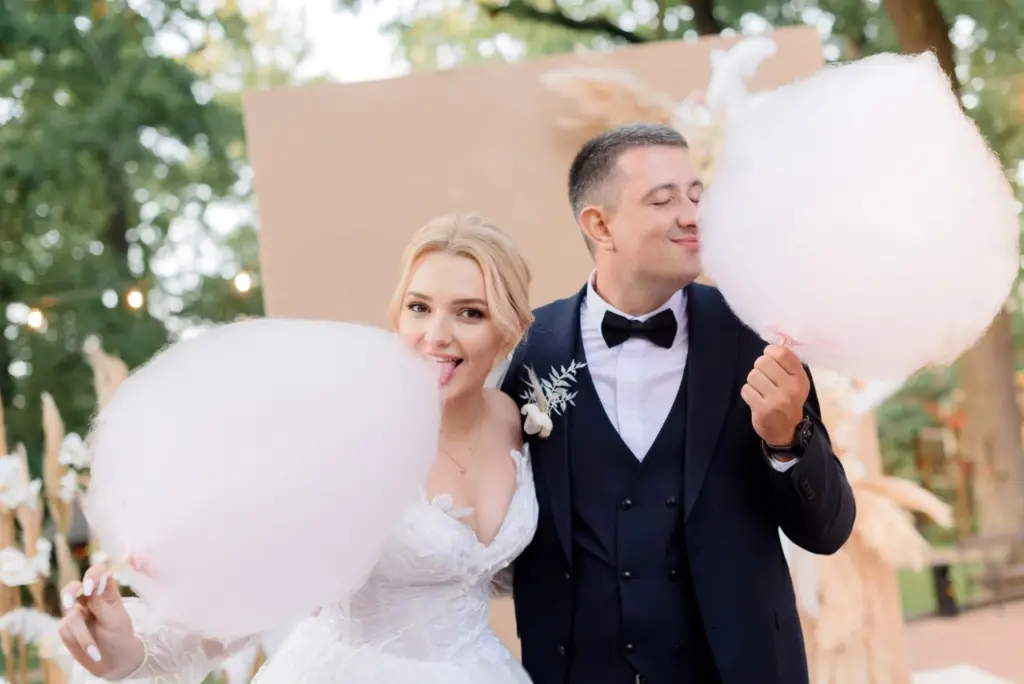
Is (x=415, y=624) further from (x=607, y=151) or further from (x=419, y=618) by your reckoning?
(x=607, y=151)

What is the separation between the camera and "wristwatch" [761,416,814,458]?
168 cm

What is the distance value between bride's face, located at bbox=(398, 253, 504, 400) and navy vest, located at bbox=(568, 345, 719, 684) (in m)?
0.33

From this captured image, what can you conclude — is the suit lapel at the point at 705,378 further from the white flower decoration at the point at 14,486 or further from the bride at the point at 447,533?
the white flower decoration at the point at 14,486

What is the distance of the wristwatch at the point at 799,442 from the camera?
1677mm

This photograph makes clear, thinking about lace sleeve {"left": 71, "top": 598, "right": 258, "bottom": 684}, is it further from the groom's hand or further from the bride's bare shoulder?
the groom's hand

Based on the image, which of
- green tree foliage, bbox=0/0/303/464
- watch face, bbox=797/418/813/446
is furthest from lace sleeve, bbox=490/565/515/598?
green tree foliage, bbox=0/0/303/464

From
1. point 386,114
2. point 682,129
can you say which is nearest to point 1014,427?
point 682,129

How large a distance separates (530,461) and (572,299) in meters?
0.39

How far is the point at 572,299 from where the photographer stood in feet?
6.93

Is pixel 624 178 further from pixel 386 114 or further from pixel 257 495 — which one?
pixel 386 114

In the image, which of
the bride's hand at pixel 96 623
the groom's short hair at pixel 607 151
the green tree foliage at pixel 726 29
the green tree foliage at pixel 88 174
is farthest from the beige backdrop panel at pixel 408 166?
Answer: the green tree foliage at pixel 88 174

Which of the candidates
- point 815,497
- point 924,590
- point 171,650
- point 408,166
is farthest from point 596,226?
point 924,590

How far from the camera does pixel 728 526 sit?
1.80 meters

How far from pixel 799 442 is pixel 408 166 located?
8.10 ft
